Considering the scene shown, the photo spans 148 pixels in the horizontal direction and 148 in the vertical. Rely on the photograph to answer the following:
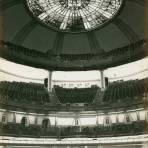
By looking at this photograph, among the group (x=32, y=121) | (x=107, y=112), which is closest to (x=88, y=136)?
(x=107, y=112)

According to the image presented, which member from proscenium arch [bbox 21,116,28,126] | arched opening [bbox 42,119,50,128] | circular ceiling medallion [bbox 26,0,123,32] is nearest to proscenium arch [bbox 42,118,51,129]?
arched opening [bbox 42,119,50,128]

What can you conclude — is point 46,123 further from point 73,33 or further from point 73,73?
point 73,33

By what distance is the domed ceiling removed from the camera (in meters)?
28.5

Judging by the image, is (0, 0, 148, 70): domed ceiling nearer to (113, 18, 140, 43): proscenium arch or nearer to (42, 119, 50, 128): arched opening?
(113, 18, 140, 43): proscenium arch

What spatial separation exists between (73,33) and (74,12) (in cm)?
288

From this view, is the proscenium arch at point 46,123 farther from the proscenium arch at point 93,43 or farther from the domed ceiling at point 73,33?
the proscenium arch at point 93,43

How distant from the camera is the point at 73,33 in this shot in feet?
105

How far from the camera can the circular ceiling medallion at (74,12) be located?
28391 mm

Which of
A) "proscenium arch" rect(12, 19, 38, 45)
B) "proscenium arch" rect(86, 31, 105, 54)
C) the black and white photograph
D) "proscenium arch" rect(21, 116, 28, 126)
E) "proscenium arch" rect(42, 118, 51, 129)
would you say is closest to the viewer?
the black and white photograph

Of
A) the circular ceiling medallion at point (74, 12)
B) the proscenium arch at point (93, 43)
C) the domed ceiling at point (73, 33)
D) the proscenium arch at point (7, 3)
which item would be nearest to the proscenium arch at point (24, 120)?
the domed ceiling at point (73, 33)

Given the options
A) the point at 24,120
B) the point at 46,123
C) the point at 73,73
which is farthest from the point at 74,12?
the point at 24,120

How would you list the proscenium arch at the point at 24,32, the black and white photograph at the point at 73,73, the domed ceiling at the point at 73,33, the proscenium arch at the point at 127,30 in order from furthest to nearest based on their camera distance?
1. the proscenium arch at the point at 24,32
2. the proscenium arch at the point at 127,30
3. the domed ceiling at the point at 73,33
4. the black and white photograph at the point at 73,73

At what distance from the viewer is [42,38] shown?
106ft

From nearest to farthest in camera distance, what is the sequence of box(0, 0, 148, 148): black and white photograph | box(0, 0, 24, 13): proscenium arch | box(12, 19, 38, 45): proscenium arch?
1. box(0, 0, 148, 148): black and white photograph
2. box(0, 0, 24, 13): proscenium arch
3. box(12, 19, 38, 45): proscenium arch
